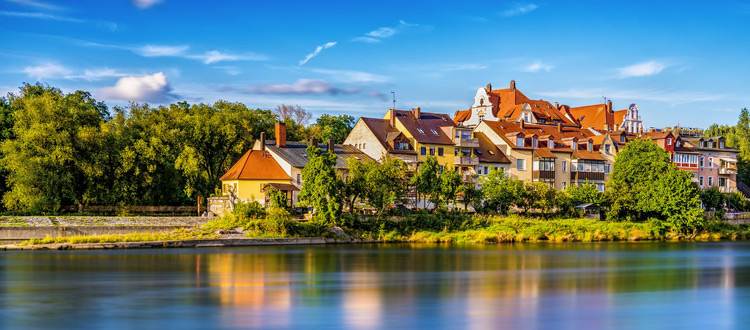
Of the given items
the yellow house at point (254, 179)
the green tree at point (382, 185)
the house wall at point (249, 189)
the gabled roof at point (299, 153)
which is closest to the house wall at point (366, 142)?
the gabled roof at point (299, 153)

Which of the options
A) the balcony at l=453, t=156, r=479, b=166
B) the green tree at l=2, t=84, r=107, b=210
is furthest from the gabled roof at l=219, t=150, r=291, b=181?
the balcony at l=453, t=156, r=479, b=166

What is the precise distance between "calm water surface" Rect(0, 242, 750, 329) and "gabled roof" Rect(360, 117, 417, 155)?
2430 centimetres

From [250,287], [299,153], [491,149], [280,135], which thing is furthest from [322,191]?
[491,149]

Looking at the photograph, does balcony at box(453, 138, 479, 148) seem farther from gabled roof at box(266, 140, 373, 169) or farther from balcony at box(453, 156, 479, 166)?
gabled roof at box(266, 140, 373, 169)

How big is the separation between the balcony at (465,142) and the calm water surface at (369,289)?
27.7 meters

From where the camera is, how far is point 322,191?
2387 inches

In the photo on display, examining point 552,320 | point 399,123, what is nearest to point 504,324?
point 552,320

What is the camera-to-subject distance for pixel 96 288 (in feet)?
115

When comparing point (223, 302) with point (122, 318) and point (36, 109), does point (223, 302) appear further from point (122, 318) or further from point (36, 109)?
point (36, 109)

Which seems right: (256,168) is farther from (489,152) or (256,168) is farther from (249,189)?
(489,152)

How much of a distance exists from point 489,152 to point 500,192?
46.5ft

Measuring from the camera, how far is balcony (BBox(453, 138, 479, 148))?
268 feet

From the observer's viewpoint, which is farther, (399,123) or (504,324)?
(399,123)

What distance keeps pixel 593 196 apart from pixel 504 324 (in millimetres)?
50395
